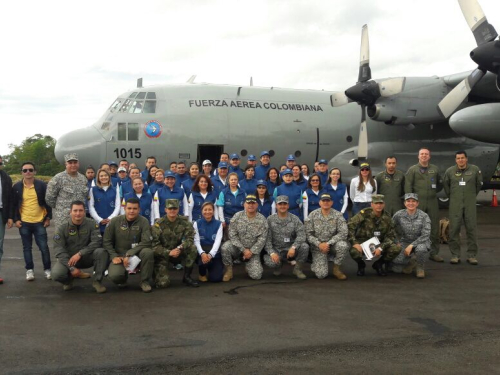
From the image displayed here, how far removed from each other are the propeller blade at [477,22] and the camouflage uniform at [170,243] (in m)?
9.30

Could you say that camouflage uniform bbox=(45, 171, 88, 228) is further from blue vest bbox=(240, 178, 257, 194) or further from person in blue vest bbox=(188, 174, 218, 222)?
blue vest bbox=(240, 178, 257, 194)

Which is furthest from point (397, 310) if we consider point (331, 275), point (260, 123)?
point (260, 123)

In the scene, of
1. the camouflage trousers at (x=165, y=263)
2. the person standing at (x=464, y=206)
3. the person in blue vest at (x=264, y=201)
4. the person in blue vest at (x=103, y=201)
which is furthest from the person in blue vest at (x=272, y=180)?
the person standing at (x=464, y=206)

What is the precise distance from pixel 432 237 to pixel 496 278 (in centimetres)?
151

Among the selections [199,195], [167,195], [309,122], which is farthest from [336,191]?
[309,122]

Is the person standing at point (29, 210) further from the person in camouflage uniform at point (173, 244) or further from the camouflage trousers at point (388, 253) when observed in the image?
the camouflage trousers at point (388, 253)

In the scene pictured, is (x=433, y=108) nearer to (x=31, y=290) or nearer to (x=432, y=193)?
(x=432, y=193)

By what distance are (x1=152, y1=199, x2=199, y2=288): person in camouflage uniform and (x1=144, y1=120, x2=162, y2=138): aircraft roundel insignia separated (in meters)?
6.99

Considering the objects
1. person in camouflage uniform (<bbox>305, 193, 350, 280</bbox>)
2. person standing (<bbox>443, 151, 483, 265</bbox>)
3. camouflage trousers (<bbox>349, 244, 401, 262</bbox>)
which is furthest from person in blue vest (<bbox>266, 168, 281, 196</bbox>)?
person standing (<bbox>443, 151, 483, 265</bbox>)

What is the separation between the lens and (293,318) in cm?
520

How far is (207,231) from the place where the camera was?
715 centimetres

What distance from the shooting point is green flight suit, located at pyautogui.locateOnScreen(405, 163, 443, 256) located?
8461mm

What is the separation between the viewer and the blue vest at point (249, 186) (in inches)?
345

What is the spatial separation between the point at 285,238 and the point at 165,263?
6.41 feet
